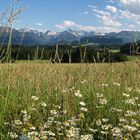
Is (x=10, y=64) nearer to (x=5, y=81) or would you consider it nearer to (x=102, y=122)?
(x=5, y=81)

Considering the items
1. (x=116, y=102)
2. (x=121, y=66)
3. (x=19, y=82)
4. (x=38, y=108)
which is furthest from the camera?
(x=121, y=66)

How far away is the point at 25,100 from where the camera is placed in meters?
5.21

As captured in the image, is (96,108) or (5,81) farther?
(5,81)

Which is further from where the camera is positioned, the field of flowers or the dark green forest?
the dark green forest

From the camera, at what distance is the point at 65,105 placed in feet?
15.6

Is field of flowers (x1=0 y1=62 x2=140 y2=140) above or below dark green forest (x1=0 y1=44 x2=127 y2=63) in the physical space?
below

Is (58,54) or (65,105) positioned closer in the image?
(65,105)

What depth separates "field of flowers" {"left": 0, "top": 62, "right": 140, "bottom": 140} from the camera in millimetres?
4062

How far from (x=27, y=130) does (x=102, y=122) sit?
1.11 metres

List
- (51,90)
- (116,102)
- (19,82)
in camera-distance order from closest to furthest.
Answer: (116,102) → (51,90) → (19,82)

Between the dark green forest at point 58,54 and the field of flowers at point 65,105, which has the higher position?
the dark green forest at point 58,54

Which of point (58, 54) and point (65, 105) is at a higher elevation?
point (58, 54)

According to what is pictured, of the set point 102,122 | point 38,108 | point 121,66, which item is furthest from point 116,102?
point 121,66

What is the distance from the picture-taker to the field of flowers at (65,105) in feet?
13.3
